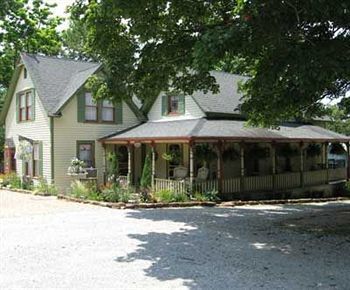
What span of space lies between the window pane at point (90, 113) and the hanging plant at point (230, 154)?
7389mm

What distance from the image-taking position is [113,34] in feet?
43.1

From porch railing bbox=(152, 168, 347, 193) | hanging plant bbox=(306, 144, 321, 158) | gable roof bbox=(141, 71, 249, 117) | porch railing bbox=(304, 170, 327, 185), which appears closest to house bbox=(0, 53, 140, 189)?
gable roof bbox=(141, 71, 249, 117)

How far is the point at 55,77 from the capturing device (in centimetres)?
2794

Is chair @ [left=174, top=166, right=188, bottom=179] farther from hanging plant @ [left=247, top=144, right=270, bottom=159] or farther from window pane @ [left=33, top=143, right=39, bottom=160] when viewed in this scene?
window pane @ [left=33, top=143, right=39, bottom=160]

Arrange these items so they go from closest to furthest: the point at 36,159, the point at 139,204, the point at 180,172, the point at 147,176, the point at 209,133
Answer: the point at 139,204 < the point at 209,133 < the point at 147,176 < the point at 180,172 < the point at 36,159

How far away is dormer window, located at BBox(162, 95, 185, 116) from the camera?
26.2 metres

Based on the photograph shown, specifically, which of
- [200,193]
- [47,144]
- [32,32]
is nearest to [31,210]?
[200,193]

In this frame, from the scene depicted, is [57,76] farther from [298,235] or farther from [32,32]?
[298,235]

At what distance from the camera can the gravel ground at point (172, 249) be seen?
809cm

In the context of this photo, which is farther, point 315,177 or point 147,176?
point 315,177

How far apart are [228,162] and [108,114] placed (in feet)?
23.1

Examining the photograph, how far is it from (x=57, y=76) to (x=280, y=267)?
2173cm

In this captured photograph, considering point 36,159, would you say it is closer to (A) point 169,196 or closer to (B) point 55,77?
(B) point 55,77

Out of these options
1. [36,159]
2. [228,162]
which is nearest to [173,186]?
[228,162]
